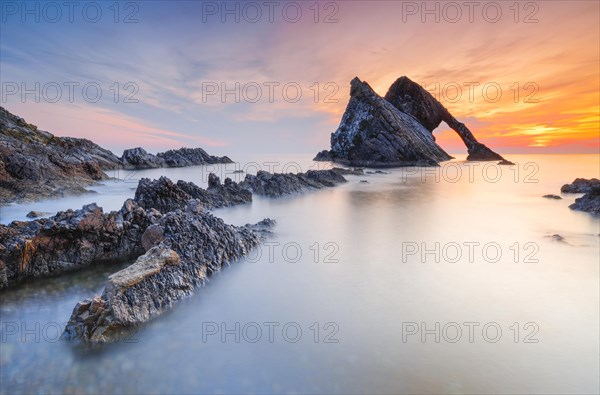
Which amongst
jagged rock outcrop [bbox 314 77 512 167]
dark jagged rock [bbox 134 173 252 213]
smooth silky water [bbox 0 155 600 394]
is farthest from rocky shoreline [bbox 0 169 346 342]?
jagged rock outcrop [bbox 314 77 512 167]

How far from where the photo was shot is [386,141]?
48.5 metres

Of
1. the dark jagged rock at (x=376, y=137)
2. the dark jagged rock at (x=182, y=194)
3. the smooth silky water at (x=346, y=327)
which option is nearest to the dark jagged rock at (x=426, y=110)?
the dark jagged rock at (x=376, y=137)

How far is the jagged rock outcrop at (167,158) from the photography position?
124 feet

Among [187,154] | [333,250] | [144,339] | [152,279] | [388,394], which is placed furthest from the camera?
[187,154]

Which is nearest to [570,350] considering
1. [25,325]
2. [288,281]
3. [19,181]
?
[288,281]

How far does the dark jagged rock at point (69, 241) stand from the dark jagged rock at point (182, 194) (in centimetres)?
263

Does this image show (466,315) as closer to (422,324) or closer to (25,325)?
(422,324)

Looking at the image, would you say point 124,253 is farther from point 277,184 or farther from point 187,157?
point 187,157

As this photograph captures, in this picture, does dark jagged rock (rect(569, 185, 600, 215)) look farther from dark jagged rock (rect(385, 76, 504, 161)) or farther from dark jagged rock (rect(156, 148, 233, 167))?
dark jagged rock (rect(385, 76, 504, 161))

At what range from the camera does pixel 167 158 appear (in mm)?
43594

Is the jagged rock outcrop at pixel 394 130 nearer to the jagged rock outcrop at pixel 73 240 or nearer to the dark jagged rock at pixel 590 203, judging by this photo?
the dark jagged rock at pixel 590 203

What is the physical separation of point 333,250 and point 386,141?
1696 inches

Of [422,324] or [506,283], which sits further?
[506,283]

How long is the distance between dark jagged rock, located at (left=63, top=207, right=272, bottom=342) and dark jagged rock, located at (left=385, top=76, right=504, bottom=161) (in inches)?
2518
